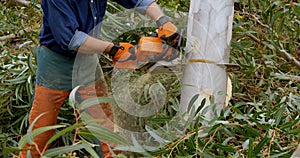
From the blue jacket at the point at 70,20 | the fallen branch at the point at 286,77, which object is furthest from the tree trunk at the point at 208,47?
the blue jacket at the point at 70,20

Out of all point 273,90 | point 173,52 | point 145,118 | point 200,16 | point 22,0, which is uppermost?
point 22,0

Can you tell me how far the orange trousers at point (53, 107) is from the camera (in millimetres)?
2434

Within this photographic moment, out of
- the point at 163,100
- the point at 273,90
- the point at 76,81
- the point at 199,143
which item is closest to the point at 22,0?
the point at 76,81

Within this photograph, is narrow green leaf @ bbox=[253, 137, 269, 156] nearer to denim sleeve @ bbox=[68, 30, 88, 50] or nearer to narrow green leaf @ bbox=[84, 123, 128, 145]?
narrow green leaf @ bbox=[84, 123, 128, 145]

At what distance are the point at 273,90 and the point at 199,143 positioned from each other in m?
1.00

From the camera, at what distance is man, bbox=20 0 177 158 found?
2.14 metres

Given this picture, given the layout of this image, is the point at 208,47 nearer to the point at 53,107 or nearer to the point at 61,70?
the point at 61,70

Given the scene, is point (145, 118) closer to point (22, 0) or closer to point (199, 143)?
point (199, 143)

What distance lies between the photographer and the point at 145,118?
Result: 2537 millimetres

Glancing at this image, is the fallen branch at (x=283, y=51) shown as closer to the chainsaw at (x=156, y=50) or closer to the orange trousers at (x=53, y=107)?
the chainsaw at (x=156, y=50)

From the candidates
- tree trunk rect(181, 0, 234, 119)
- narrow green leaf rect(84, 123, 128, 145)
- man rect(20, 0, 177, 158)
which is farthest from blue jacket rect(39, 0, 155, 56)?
narrow green leaf rect(84, 123, 128, 145)

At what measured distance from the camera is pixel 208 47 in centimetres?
195

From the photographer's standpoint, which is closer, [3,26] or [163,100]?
[163,100]

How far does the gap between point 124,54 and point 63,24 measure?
0.31m
